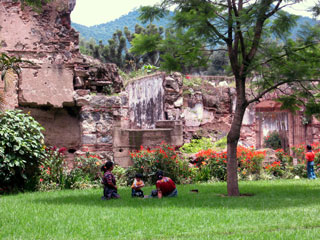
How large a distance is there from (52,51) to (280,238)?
8.24 meters

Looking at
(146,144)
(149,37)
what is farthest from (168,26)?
(146,144)

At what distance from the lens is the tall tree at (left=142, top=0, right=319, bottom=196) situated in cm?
799

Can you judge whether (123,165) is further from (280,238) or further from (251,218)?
(280,238)

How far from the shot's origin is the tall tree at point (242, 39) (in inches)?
315

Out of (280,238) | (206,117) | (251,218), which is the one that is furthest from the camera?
(206,117)

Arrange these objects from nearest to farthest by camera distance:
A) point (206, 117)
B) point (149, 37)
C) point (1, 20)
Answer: point (149, 37) < point (1, 20) < point (206, 117)

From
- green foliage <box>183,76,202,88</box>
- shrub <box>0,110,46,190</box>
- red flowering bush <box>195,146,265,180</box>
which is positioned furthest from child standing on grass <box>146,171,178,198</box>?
green foliage <box>183,76,202,88</box>

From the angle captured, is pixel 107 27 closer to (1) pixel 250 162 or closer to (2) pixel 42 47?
(2) pixel 42 47

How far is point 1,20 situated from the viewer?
34.7 feet

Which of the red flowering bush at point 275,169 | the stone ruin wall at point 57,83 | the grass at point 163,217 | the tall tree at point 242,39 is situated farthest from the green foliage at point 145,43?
the red flowering bush at point 275,169

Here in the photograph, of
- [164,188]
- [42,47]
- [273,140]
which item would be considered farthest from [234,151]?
[273,140]

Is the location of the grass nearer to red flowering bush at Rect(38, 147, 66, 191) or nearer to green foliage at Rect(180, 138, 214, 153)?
red flowering bush at Rect(38, 147, 66, 191)

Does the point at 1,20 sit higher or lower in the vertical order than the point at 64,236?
higher

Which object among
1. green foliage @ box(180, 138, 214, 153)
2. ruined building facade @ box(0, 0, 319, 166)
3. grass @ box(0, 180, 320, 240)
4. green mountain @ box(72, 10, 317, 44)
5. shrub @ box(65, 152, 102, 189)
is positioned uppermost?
green mountain @ box(72, 10, 317, 44)
